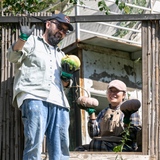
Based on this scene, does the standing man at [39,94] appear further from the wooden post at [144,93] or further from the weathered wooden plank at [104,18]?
the wooden post at [144,93]

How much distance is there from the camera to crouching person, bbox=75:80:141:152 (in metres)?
4.85

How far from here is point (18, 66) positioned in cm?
410

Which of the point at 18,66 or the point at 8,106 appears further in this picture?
the point at 8,106

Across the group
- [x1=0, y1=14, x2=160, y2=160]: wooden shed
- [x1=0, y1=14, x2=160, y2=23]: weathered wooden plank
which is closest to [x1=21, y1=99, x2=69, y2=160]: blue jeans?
[x1=0, y1=14, x2=160, y2=160]: wooden shed

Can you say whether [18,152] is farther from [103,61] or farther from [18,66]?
[103,61]

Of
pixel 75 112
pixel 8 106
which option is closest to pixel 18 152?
pixel 8 106

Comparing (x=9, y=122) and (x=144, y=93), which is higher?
(x=144, y=93)

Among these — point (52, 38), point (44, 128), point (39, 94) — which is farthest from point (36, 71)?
point (44, 128)

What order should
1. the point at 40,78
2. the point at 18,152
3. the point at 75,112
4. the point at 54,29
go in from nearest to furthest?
the point at 40,78 → the point at 54,29 → the point at 18,152 → the point at 75,112

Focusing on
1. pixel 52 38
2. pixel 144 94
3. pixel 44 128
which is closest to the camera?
pixel 44 128

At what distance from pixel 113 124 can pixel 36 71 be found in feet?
5.56

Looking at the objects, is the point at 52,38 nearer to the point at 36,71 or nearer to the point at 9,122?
the point at 36,71

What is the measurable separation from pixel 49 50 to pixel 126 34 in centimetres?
433

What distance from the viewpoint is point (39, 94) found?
387 centimetres
